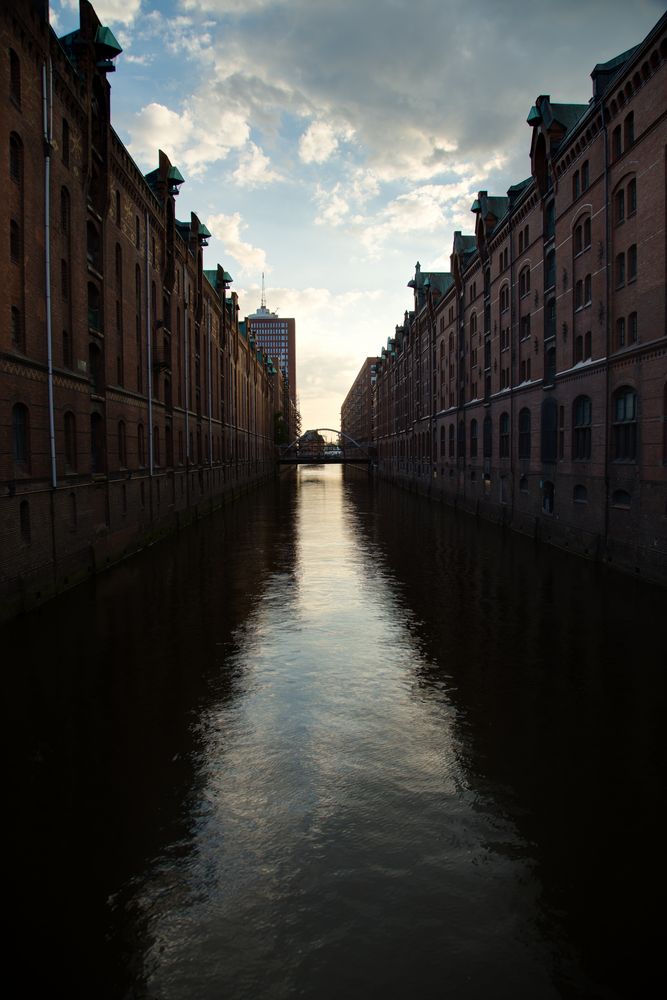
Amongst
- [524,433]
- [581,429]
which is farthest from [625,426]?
[524,433]

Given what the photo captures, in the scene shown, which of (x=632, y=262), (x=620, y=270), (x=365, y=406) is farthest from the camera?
(x=365, y=406)

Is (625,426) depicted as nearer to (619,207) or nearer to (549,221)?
(619,207)

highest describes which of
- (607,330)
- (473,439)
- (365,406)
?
(365,406)

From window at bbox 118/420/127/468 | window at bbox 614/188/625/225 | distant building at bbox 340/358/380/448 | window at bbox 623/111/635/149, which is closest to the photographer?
window at bbox 623/111/635/149

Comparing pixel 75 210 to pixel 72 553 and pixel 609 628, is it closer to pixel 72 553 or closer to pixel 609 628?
pixel 72 553

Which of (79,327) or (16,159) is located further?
(79,327)

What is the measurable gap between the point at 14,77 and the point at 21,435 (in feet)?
29.7

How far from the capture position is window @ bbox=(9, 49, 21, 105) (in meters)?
16.1

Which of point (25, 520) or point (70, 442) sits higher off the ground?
point (70, 442)

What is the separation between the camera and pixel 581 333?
2536 cm

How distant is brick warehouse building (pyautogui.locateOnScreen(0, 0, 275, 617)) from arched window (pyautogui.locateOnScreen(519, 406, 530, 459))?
59.9 ft

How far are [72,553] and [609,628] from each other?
14.9 metres

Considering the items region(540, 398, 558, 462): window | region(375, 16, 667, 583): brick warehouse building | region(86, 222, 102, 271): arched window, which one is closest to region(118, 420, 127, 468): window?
region(86, 222, 102, 271): arched window

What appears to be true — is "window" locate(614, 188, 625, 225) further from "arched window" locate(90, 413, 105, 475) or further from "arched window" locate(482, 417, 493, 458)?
"arched window" locate(90, 413, 105, 475)
